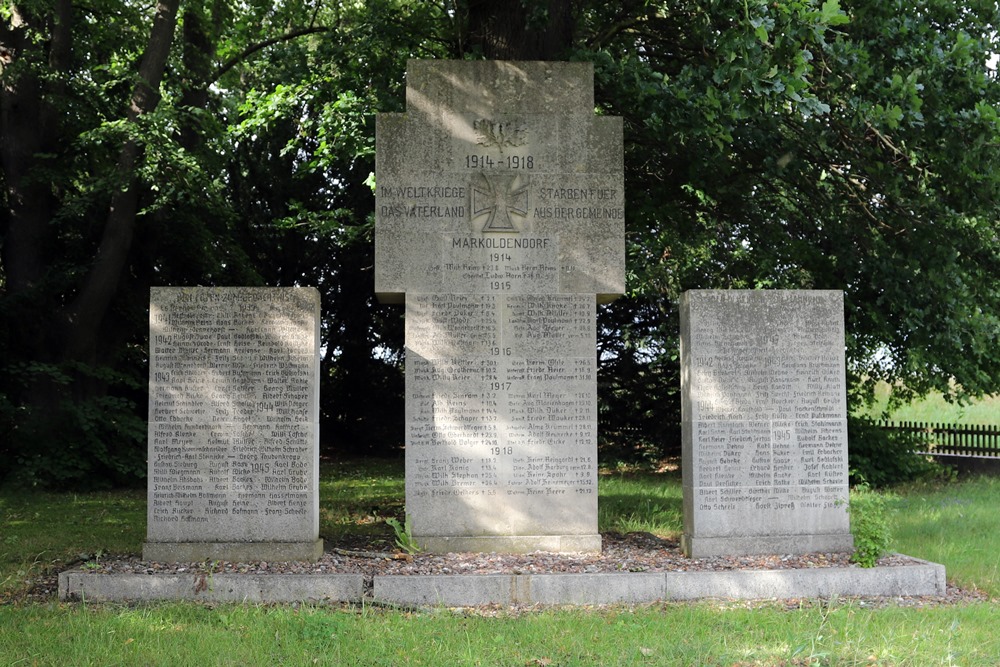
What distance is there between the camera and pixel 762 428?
8.61 meters

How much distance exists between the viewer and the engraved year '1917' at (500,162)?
9109mm

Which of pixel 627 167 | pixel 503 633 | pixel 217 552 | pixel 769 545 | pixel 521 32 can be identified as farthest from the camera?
pixel 627 167

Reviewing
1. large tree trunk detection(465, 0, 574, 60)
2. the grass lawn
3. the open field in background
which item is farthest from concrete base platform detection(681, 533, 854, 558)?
the open field in background

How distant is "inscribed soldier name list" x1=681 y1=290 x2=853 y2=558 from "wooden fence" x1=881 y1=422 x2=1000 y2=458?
11025 mm

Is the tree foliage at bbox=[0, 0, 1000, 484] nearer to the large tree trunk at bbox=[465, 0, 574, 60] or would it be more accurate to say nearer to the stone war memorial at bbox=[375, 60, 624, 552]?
the large tree trunk at bbox=[465, 0, 574, 60]

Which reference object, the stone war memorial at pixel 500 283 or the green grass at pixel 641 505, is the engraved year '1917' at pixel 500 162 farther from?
the green grass at pixel 641 505

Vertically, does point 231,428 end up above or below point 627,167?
below

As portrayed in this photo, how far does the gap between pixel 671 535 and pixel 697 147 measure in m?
4.61

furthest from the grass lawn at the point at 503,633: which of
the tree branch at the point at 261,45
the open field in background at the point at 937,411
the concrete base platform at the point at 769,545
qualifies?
the open field in background at the point at 937,411

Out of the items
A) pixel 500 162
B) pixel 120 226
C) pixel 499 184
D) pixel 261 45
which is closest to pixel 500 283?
pixel 499 184

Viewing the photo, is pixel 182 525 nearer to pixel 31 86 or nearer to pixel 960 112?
pixel 960 112

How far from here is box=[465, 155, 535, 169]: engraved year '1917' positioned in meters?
9.11

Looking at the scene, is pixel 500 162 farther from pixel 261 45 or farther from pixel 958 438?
pixel 958 438

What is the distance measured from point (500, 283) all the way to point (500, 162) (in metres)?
1.15
